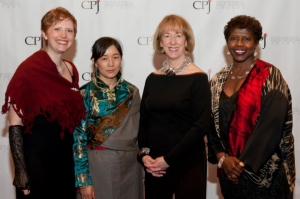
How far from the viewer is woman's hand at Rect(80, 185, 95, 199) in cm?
190

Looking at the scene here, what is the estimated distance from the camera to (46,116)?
70.9 inches

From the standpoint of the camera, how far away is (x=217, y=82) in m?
1.95

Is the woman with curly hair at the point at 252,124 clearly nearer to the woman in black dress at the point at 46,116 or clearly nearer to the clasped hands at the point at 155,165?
the clasped hands at the point at 155,165

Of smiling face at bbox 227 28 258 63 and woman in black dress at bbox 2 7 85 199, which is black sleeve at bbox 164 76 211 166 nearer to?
smiling face at bbox 227 28 258 63

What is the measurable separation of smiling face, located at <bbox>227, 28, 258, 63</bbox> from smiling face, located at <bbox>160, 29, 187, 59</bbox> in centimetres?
30

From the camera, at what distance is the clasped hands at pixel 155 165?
179 centimetres

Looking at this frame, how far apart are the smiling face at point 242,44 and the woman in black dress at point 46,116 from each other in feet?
3.34

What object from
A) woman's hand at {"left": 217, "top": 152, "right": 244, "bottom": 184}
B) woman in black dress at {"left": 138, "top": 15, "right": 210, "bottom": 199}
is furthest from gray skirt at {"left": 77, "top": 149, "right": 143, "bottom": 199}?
woman's hand at {"left": 217, "top": 152, "right": 244, "bottom": 184}

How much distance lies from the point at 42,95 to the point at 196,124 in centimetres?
93

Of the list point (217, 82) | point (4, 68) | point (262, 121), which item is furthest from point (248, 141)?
point (4, 68)

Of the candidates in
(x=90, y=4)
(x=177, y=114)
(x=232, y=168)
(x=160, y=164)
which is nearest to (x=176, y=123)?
(x=177, y=114)

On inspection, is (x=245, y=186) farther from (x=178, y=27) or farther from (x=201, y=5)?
(x=201, y=5)

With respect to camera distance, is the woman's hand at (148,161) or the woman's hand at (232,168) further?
the woman's hand at (148,161)


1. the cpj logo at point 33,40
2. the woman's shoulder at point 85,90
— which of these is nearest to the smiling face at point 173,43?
the woman's shoulder at point 85,90
